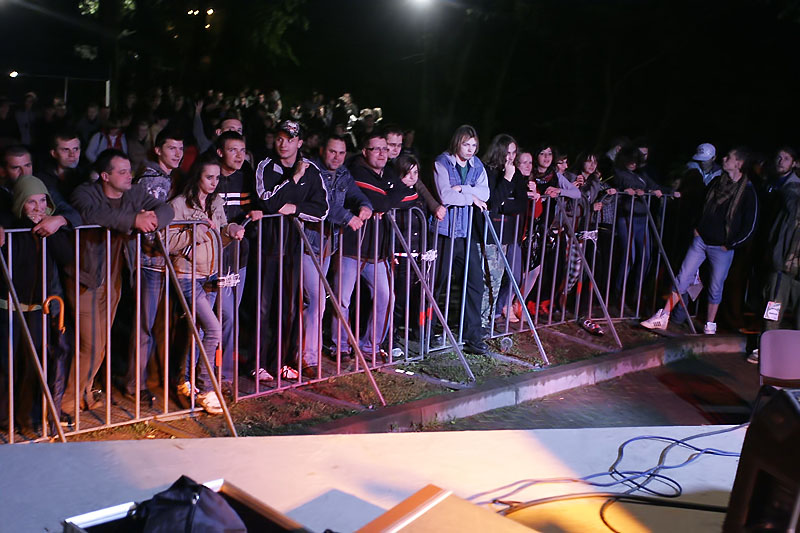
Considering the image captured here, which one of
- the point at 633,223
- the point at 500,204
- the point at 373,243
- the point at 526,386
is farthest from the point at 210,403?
the point at 633,223

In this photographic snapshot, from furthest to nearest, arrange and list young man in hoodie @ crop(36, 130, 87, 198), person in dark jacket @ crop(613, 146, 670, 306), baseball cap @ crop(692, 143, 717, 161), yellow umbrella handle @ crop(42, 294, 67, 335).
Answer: baseball cap @ crop(692, 143, 717, 161) < person in dark jacket @ crop(613, 146, 670, 306) < young man in hoodie @ crop(36, 130, 87, 198) < yellow umbrella handle @ crop(42, 294, 67, 335)

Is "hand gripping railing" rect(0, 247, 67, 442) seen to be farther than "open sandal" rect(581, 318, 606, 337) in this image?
No

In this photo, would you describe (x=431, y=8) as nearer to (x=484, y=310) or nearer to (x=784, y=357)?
(x=484, y=310)

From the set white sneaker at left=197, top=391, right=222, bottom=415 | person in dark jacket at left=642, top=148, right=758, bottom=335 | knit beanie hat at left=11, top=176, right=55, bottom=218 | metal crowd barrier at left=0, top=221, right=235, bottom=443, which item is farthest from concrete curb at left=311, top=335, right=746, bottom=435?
knit beanie hat at left=11, top=176, right=55, bottom=218

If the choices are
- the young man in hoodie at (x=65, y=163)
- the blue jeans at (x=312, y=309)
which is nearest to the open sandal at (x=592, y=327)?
the blue jeans at (x=312, y=309)

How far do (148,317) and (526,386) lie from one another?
2.95 m

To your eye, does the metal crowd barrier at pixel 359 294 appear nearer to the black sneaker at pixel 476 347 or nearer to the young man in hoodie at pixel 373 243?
the young man in hoodie at pixel 373 243

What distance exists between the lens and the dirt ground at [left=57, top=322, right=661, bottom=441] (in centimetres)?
561

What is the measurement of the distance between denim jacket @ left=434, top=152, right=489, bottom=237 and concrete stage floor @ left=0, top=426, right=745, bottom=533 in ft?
14.1

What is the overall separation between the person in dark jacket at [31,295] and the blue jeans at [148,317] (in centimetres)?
48

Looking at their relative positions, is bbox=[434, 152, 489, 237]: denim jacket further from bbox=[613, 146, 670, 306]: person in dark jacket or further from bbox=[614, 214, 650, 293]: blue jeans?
bbox=[614, 214, 650, 293]: blue jeans

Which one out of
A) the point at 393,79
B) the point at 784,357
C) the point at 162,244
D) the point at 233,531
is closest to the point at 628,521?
the point at 233,531

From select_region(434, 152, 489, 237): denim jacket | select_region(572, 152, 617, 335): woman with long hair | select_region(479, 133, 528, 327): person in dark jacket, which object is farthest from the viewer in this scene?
select_region(572, 152, 617, 335): woman with long hair

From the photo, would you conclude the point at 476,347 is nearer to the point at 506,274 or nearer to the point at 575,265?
the point at 506,274
